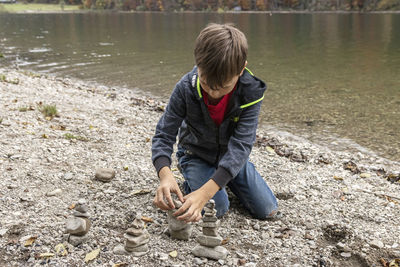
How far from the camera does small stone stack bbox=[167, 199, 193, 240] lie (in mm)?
4273

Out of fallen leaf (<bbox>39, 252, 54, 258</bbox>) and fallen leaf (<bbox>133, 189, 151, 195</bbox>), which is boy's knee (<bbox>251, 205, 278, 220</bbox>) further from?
fallen leaf (<bbox>39, 252, 54, 258</bbox>)

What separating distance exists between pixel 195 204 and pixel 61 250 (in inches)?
55.0

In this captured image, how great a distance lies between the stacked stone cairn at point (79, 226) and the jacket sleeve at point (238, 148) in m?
1.39

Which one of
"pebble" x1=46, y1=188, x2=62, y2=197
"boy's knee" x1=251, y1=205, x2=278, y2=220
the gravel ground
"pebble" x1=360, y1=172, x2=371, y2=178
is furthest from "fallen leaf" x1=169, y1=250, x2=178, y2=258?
"pebble" x1=360, y1=172, x2=371, y2=178

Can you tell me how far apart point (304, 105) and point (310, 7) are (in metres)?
95.5

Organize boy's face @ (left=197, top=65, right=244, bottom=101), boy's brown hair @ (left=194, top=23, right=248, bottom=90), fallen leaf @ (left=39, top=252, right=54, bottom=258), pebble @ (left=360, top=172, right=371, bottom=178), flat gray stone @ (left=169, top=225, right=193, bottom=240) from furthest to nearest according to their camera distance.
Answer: pebble @ (left=360, top=172, right=371, bottom=178), flat gray stone @ (left=169, top=225, right=193, bottom=240), boy's face @ (left=197, top=65, right=244, bottom=101), fallen leaf @ (left=39, top=252, right=54, bottom=258), boy's brown hair @ (left=194, top=23, right=248, bottom=90)

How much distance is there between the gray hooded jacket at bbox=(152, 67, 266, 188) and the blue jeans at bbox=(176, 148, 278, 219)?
0.44m

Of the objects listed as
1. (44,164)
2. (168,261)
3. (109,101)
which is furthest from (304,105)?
(168,261)

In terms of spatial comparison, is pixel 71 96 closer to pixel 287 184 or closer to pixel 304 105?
pixel 304 105

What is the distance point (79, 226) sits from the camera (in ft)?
13.3

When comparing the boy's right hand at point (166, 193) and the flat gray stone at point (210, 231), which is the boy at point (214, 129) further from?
the flat gray stone at point (210, 231)

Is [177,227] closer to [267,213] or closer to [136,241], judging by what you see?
[136,241]

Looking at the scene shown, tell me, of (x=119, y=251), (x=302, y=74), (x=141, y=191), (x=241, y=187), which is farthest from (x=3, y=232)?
(x=302, y=74)

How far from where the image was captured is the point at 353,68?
1927cm
